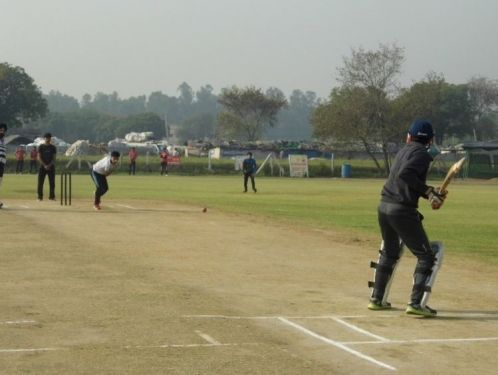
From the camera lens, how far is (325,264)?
45.0ft

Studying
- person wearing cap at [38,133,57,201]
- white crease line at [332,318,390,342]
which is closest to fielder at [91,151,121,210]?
person wearing cap at [38,133,57,201]

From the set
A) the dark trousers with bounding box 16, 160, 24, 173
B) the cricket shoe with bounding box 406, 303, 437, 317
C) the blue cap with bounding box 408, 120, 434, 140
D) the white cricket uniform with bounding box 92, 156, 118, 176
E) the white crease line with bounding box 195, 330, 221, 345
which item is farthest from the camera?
the dark trousers with bounding box 16, 160, 24, 173

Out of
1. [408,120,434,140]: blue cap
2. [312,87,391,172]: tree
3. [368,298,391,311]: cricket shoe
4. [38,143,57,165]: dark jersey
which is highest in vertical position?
[312,87,391,172]: tree

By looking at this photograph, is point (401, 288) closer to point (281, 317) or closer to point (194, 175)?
point (281, 317)

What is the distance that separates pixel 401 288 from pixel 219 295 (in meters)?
2.40

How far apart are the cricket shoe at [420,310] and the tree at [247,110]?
114m

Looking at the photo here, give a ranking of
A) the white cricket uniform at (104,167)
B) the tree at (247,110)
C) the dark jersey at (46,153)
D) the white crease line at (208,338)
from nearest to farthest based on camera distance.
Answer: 1. the white crease line at (208,338)
2. the white cricket uniform at (104,167)
3. the dark jersey at (46,153)
4. the tree at (247,110)

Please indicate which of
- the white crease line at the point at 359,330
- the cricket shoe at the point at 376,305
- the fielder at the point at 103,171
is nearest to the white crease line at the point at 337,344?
the white crease line at the point at 359,330

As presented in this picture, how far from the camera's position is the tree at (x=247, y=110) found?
12344cm

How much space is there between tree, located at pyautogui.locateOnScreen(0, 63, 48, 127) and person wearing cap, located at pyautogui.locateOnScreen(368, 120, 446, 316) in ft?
355

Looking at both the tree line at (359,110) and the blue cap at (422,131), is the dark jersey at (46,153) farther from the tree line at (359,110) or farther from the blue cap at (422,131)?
the tree line at (359,110)

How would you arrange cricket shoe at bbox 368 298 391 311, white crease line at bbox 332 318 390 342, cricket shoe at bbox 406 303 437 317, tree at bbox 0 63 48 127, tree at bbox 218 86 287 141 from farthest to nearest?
tree at bbox 218 86 287 141 → tree at bbox 0 63 48 127 → cricket shoe at bbox 368 298 391 311 → cricket shoe at bbox 406 303 437 317 → white crease line at bbox 332 318 390 342

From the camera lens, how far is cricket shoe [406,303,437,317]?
939 centimetres

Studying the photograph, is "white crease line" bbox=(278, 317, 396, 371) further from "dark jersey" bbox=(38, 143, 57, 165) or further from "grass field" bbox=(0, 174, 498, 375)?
"dark jersey" bbox=(38, 143, 57, 165)
